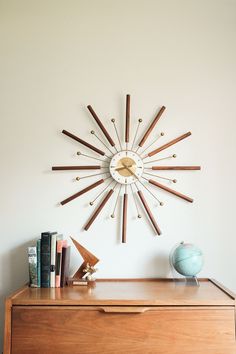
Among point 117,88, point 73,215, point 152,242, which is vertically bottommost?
point 152,242

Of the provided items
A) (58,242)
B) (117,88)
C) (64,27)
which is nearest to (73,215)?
(58,242)

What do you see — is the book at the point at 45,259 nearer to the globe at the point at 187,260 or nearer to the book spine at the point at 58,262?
the book spine at the point at 58,262

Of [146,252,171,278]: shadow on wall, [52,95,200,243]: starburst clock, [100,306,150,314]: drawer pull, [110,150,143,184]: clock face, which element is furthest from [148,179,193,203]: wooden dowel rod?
[100,306,150,314]: drawer pull

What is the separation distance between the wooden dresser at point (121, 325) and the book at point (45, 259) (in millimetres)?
249

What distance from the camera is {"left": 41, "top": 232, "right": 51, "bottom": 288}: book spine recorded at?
172 centimetres

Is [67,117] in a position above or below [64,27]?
below

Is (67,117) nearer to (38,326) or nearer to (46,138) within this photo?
(46,138)

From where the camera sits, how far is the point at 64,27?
6.87 ft

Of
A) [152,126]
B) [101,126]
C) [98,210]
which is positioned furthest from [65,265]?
[152,126]

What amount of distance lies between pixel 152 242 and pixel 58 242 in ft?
1.80

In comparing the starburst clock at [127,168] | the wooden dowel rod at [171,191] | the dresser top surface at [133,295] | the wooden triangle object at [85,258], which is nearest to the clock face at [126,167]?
the starburst clock at [127,168]

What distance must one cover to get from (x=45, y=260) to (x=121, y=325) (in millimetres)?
535

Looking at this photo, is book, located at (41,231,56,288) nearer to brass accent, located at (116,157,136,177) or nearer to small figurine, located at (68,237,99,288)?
small figurine, located at (68,237,99,288)

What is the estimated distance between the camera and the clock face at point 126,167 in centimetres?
196
